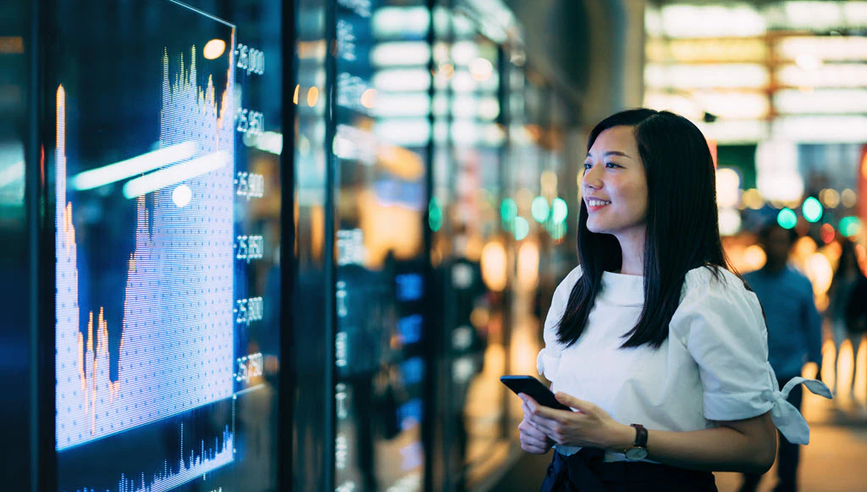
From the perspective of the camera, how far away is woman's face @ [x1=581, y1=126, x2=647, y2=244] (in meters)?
1.90

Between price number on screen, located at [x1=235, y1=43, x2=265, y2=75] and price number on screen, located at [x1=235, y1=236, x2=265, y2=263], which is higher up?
price number on screen, located at [x1=235, y1=43, x2=265, y2=75]

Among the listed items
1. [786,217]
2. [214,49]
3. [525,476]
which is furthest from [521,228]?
[786,217]

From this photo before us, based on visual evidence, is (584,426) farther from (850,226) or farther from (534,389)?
(850,226)

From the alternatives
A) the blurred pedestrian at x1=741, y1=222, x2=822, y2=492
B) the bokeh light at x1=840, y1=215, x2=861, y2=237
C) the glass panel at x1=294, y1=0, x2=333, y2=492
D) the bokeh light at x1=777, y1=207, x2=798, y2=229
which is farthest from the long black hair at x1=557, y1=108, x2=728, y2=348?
the bokeh light at x1=840, y1=215, x2=861, y2=237

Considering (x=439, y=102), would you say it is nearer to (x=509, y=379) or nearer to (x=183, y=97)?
(x=183, y=97)

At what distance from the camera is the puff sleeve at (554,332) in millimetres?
2080

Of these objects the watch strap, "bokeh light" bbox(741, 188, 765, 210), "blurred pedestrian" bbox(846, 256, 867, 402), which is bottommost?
"blurred pedestrian" bbox(846, 256, 867, 402)

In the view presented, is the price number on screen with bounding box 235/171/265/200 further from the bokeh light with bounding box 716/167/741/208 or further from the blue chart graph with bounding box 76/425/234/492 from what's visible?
the bokeh light with bounding box 716/167/741/208

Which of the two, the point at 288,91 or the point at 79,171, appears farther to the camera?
the point at 288,91

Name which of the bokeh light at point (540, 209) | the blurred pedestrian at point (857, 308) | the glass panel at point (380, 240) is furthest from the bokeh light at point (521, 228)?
the blurred pedestrian at point (857, 308)

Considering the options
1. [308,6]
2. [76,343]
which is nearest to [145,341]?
[76,343]

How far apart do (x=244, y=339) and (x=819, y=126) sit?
60.8 ft

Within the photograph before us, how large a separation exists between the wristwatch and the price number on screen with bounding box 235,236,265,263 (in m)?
1.41

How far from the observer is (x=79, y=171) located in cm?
196
